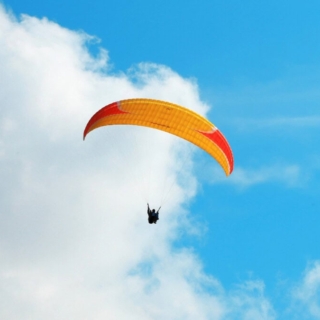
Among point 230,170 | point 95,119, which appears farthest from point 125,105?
point 230,170

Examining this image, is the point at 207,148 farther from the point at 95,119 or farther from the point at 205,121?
the point at 95,119

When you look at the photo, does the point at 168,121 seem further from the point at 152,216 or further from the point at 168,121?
the point at 152,216

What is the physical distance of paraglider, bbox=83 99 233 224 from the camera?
261 ft

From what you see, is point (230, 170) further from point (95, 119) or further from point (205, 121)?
point (95, 119)

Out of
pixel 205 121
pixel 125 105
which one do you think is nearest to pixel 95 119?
pixel 125 105

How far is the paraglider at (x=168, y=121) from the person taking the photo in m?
79.4

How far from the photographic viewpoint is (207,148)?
8075 centimetres

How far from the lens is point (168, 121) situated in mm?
79875

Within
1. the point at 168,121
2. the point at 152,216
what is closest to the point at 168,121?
the point at 168,121

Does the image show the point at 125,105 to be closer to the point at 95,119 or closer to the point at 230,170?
the point at 95,119

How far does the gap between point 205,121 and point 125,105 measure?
597 centimetres

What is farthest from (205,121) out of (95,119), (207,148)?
(95,119)

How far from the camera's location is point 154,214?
8350 centimetres

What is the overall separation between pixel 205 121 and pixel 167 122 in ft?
9.18
